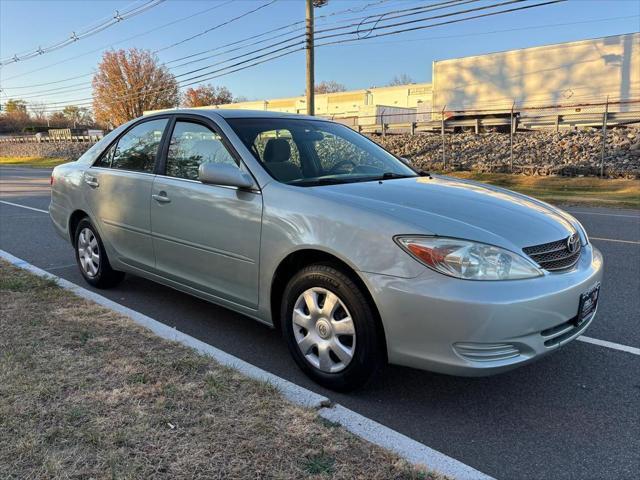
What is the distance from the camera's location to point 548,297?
2.71 meters

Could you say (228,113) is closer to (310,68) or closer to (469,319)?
(469,319)

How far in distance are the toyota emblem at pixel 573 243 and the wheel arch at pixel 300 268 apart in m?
1.23

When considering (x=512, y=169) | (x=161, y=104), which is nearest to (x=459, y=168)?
(x=512, y=169)

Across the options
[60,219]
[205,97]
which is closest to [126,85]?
[205,97]

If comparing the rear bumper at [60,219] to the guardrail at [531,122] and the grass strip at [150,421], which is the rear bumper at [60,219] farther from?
the guardrail at [531,122]

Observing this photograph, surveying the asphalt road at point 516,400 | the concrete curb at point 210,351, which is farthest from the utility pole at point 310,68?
the asphalt road at point 516,400

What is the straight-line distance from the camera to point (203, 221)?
3.75 meters

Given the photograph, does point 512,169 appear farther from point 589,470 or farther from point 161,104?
point 161,104

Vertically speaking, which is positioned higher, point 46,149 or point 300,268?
point 46,149

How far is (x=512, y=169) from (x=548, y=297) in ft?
60.3

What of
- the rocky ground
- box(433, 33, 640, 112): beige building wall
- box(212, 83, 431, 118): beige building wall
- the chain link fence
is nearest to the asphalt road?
the rocky ground

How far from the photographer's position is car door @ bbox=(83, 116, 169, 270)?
4352 millimetres

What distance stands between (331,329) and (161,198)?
74.3 inches

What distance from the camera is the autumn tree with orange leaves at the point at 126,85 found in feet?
222
